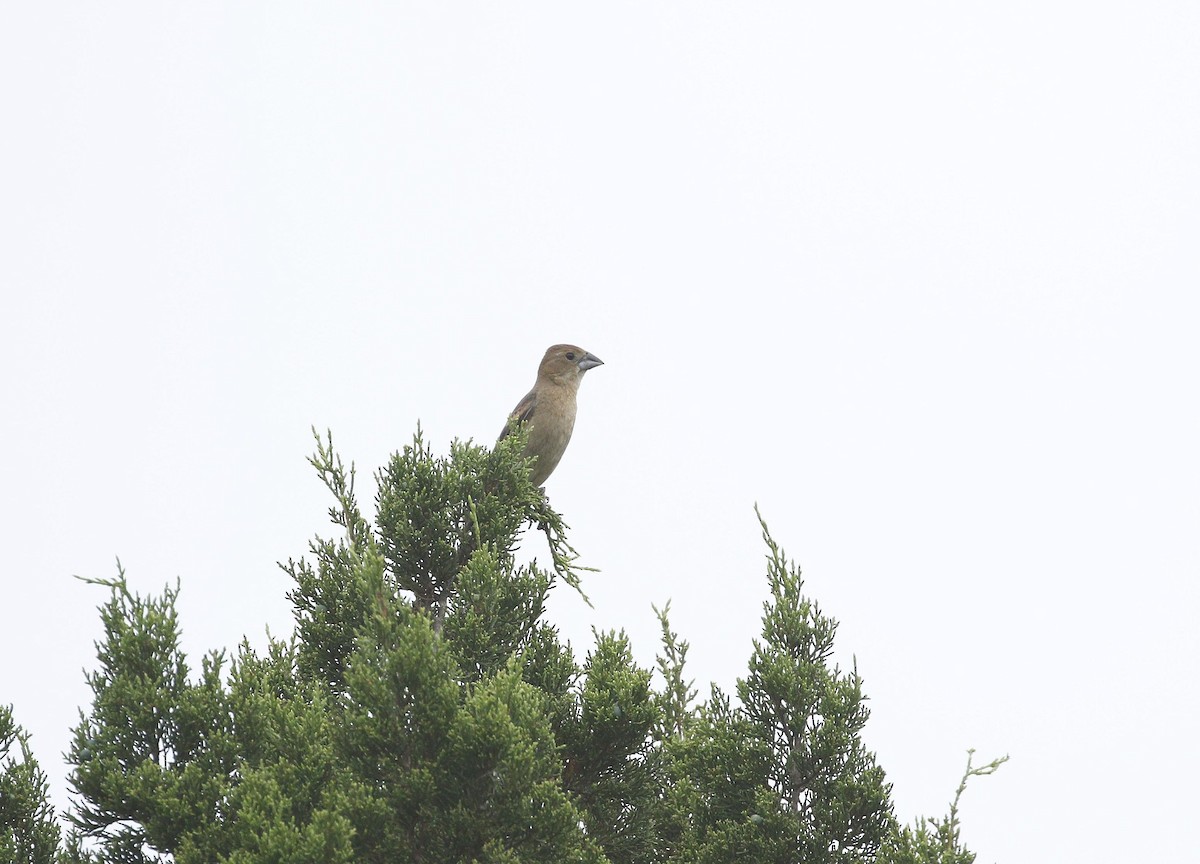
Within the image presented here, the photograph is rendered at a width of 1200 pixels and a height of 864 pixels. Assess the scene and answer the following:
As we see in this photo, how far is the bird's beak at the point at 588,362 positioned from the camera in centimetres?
1134

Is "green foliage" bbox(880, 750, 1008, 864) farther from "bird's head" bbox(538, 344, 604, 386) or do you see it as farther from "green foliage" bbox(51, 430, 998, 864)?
"bird's head" bbox(538, 344, 604, 386)

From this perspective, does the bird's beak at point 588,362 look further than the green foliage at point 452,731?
Yes

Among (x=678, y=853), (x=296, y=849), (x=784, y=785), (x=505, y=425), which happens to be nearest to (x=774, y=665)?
(x=784, y=785)

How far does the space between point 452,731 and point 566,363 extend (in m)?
6.10

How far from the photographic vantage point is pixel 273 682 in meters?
→ 7.34

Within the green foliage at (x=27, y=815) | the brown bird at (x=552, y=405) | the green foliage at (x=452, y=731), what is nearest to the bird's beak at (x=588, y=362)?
the brown bird at (x=552, y=405)

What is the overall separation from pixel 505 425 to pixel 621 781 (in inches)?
161

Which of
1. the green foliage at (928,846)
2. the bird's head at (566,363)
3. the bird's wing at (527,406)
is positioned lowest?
the green foliage at (928,846)

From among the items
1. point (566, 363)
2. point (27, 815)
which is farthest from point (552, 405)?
point (27, 815)

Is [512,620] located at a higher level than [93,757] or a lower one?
higher

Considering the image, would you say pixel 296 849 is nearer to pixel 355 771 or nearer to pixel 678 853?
pixel 355 771

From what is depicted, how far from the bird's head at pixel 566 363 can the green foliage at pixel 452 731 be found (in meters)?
2.89

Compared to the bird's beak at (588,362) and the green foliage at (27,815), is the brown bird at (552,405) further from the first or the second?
the green foliage at (27,815)

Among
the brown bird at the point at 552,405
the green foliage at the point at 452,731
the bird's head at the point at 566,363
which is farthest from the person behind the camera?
the bird's head at the point at 566,363
